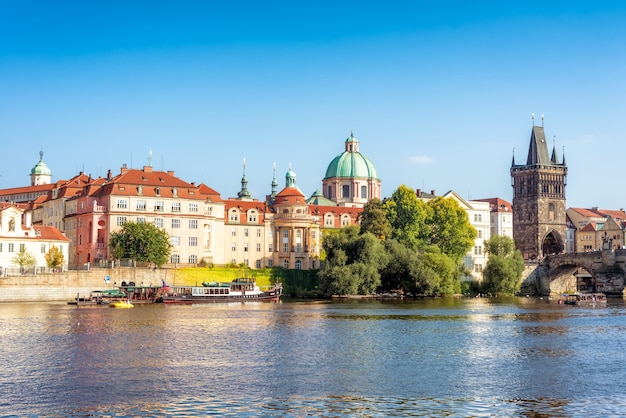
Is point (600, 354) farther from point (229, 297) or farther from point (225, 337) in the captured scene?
point (229, 297)

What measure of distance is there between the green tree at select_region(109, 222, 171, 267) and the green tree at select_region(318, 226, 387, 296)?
833 inches

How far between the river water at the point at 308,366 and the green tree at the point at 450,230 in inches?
2324

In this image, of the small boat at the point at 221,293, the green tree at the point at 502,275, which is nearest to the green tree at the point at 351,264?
the small boat at the point at 221,293

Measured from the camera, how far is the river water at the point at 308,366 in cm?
3569

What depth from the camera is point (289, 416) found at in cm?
3362

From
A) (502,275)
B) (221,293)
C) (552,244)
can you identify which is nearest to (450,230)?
(502,275)

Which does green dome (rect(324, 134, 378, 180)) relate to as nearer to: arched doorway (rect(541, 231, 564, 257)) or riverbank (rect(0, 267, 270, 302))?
arched doorway (rect(541, 231, 564, 257))

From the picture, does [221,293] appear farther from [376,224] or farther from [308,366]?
[308,366]

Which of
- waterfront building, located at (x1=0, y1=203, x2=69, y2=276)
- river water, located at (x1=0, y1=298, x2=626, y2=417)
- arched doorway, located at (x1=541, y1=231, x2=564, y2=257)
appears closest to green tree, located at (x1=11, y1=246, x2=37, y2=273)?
waterfront building, located at (x1=0, y1=203, x2=69, y2=276)

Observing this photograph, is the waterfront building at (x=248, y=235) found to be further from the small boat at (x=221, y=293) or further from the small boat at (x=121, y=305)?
the small boat at (x=121, y=305)

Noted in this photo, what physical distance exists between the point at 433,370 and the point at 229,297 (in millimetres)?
67817

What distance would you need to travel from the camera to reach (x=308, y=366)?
4641 centimetres

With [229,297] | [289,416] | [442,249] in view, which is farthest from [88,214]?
[289,416]

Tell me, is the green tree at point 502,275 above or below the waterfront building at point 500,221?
below
